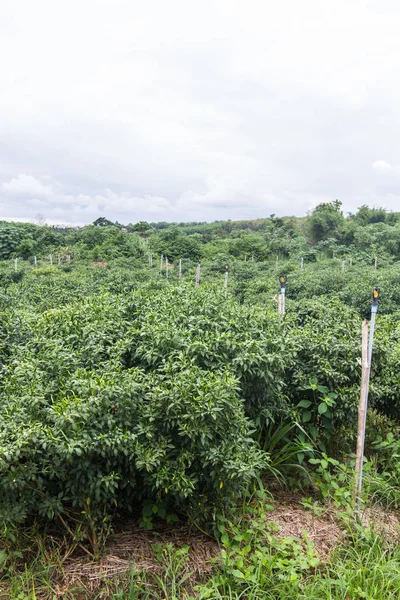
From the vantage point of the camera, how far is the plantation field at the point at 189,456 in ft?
6.72

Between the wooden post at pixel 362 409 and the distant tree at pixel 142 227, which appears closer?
the wooden post at pixel 362 409

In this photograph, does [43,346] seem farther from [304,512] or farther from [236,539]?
[304,512]

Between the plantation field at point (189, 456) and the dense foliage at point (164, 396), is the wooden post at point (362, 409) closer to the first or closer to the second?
the plantation field at point (189, 456)

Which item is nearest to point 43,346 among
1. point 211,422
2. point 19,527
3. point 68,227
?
point 19,527

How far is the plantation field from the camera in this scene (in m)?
2.05

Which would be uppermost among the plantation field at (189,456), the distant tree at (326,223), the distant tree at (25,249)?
the distant tree at (326,223)

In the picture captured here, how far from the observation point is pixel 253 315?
325 centimetres

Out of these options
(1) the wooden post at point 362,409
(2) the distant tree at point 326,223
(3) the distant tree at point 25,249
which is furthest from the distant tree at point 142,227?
(1) the wooden post at point 362,409

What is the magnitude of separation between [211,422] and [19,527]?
1167mm

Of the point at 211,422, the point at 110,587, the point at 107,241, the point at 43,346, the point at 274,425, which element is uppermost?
the point at 107,241

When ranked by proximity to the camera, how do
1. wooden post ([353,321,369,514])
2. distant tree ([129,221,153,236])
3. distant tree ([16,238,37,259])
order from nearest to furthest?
wooden post ([353,321,369,514]) → distant tree ([16,238,37,259]) → distant tree ([129,221,153,236])

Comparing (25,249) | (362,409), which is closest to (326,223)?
(25,249)

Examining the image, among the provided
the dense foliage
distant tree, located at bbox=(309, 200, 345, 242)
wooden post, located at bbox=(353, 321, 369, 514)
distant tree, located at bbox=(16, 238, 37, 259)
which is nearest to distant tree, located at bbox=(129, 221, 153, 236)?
distant tree, located at bbox=(16, 238, 37, 259)

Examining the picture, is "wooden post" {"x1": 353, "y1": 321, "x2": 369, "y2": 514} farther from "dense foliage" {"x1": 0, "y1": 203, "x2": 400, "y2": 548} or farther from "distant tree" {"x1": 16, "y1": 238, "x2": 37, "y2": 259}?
"distant tree" {"x1": 16, "y1": 238, "x2": 37, "y2": 259}
